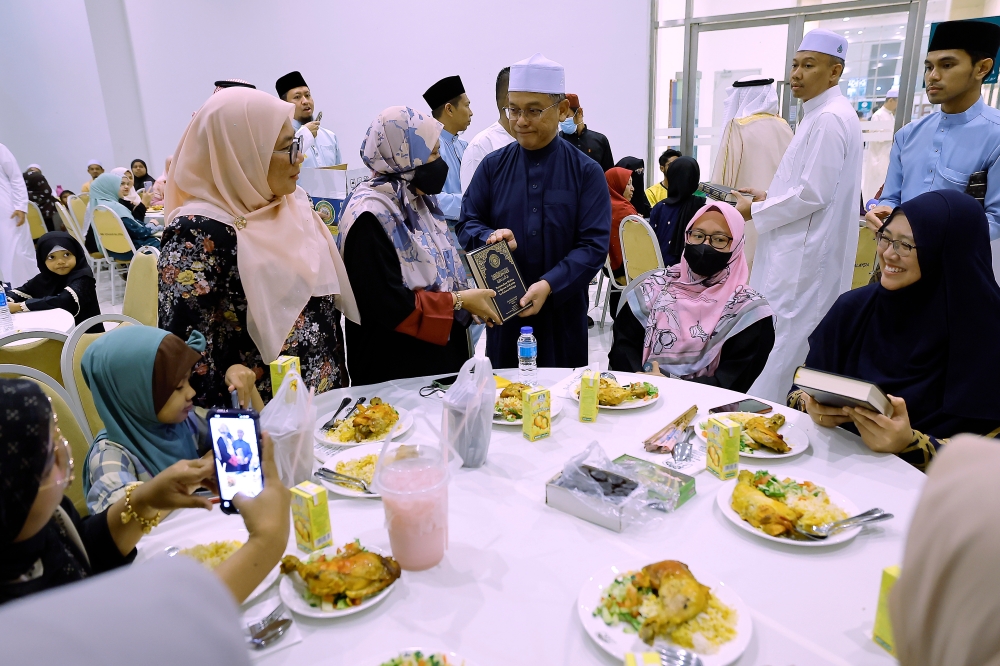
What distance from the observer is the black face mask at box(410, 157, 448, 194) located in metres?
2.21

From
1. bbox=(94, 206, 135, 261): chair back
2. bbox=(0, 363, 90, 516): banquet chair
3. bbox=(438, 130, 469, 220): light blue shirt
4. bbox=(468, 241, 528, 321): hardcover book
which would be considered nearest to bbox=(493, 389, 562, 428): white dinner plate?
bbox=(468, 241, 528, 321): hardcover book

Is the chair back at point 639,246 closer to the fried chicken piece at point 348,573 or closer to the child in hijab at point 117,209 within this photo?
the fried chicken piece at point 348,573

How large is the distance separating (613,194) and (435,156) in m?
3.25

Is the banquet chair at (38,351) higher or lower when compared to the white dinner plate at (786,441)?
higher

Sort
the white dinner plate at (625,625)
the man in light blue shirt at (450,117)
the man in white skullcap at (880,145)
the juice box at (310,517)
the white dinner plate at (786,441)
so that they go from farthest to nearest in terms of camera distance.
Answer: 1. the man in white skullcap at (880,145)
2. the man in light blue shirt at (450,117)
3. the white dinner plate at (786,441)
4. the juice box at (310,517)
5. the white dinner plate at (625,625)

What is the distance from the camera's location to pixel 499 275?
92.4 inches

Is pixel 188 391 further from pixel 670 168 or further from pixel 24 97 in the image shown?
pixel 24 97

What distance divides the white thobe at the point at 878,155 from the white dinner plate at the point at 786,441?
20.2 ft

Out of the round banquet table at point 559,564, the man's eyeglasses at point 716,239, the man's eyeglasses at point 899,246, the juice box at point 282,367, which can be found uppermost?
the man's eyeglasses at point 899,246

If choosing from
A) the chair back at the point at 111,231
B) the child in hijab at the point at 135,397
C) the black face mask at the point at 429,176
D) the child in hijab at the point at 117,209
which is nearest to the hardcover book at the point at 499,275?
the black face mask at the point at 429,176

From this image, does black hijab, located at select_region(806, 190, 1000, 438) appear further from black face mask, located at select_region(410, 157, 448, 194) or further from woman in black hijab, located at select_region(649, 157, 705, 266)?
woman in black hijab, located at select_region(649, 157, 705, 266)

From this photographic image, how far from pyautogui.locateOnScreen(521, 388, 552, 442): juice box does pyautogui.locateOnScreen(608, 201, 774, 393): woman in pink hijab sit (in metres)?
0.78

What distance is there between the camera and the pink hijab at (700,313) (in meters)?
2.30

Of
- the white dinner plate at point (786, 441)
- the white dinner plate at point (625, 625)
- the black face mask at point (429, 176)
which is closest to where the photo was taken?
the white dinner plate at point (625, 625)
